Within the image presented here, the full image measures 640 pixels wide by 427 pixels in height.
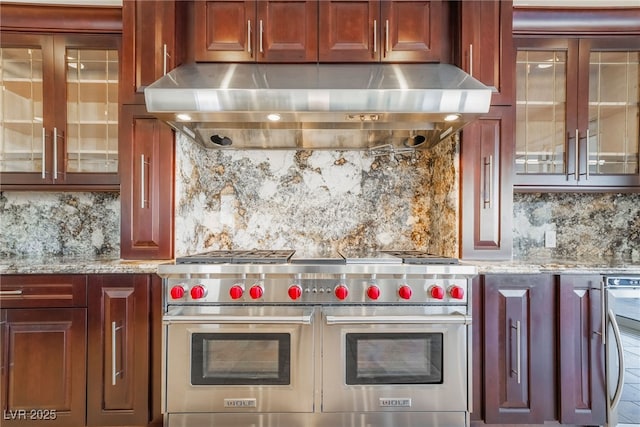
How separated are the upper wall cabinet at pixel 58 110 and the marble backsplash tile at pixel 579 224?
8.69 ft

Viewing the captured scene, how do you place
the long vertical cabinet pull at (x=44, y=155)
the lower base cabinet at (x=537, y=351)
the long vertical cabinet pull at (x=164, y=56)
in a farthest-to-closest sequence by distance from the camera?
the long vertical cabinet pull at (x=44, y=155) < the long vertical cabinet pull at (x=164, y=56) < the lower base cabinet at (x=537, y=351)

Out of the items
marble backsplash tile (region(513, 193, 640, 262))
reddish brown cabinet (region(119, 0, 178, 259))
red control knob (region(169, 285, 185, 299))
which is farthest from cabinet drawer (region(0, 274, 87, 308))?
marble backsplash tile (region(513, 193, 640, 262))

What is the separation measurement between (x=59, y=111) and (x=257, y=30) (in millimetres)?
1277

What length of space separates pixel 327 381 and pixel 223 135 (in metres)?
1.53

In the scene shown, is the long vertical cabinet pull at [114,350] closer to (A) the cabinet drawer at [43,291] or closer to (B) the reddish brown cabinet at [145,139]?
(A) the cabinet drawer at [43,291]

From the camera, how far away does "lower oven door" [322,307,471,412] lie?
5.45ft

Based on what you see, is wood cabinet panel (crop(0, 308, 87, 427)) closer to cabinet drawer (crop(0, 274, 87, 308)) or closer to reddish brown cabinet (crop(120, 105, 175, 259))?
cabinet drawer (crop(0, 274, 87, 308))

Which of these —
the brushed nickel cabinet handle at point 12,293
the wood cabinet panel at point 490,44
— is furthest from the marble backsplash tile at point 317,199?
the brushed nickel cabinet handle at point 12,293

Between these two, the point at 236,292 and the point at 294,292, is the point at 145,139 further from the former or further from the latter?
the point at 294,292

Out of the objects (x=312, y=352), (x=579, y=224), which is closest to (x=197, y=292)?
(x=312, y=352)

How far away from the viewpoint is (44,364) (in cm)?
167

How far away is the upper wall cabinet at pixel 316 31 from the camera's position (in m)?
1.92

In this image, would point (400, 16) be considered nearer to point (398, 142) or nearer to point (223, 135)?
point (398, 142)

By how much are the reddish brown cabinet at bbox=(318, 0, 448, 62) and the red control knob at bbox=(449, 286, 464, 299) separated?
1.23m
